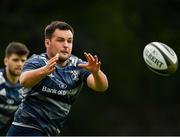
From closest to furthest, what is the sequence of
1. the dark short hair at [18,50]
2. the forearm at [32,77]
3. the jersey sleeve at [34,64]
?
the forearm at [32,77]
the jersey sleeve at [34,64]
the dark short hair at [18,50]

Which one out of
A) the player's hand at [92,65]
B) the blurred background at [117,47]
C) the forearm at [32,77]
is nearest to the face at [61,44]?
the player's hand at [92,65]

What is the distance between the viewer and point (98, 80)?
9.99 m

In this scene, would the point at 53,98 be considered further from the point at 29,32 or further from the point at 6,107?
the point at 29,32

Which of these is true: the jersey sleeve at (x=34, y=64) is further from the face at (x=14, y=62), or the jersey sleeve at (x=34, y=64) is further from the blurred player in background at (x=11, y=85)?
the face at (x=14, y=62)

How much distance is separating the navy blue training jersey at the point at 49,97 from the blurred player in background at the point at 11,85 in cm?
232

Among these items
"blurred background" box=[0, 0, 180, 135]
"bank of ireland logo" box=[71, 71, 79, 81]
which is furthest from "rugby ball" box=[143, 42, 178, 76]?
"blurred background" box=[0, 0, 180, 135]

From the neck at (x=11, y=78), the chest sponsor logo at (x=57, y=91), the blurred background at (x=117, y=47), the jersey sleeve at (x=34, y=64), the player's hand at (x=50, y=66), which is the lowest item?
the blurred background at (x=117, y=47)

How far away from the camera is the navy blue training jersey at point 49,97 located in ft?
33.4

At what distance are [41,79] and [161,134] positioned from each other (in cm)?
1530

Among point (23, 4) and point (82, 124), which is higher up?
point (23, 4)

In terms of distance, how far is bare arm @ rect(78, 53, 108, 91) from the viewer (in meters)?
9.59

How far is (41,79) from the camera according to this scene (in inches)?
385

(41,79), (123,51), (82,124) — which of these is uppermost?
(41,79)

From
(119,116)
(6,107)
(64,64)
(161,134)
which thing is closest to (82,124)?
(119,116)
